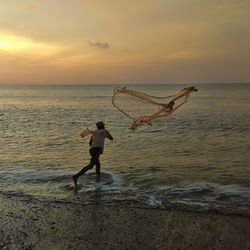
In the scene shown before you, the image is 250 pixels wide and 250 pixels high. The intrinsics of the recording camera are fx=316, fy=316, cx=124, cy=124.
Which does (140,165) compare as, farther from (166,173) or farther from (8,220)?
(8,220)

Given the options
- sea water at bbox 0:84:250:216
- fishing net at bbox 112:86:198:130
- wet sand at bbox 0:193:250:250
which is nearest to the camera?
wet sand at bbox 0:193:250:250

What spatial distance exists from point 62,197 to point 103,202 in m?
1.34

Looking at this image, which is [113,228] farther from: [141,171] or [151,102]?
[141,171]

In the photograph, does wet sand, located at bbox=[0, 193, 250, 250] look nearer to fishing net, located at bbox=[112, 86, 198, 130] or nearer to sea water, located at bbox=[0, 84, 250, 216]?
sea water, located at bbox=[0, 84, 250, 216]

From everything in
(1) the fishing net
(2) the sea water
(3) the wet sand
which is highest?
(1) the fishing net

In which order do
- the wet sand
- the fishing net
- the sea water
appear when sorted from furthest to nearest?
the fishing net → the sea water → the wet sand

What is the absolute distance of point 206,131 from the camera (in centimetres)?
2589

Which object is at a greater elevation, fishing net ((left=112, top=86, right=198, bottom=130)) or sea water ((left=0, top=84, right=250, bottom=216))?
fishing net ((left=112, top=86, right=198, bottom=130))

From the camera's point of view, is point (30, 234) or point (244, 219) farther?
point (244, 219)

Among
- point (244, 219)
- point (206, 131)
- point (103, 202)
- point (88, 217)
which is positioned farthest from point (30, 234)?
point (206, 131)

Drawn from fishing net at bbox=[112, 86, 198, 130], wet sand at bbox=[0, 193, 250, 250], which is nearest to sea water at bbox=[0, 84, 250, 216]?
wet sand at bbox=[0, 193, 250, 250]

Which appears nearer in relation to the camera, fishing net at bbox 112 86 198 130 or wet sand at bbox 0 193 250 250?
wet sand at bbox 0 193 250 250

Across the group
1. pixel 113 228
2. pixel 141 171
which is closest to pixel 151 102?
pixel 141 171

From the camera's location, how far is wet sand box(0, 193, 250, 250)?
6.25m
